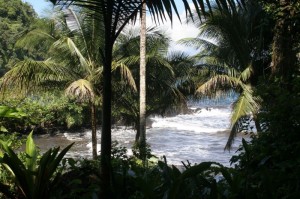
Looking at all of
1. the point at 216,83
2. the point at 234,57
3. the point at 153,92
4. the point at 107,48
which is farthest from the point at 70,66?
the point at 107,48

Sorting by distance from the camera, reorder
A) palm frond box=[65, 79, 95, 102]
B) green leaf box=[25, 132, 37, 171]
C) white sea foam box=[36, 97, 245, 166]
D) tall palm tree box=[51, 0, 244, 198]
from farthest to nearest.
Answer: white sea foam box=[36, 97, 245, 166] < palm frond box=[65, 79, 95, 102] < green leaf box=[25, 132, 37, 171] < tall palm tree box=[51, 0, 244, 198]

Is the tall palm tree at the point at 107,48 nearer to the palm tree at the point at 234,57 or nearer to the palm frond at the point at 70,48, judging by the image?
the palm tree at the point at 234,57

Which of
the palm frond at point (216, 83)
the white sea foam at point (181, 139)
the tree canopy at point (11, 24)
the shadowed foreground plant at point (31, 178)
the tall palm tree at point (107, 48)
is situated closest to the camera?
the tall palm tree at point (107, 48)

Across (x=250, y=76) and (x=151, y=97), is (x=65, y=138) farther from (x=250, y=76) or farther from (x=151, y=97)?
(x=250, y=76)

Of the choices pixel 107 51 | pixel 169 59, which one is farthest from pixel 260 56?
pixel 107 51

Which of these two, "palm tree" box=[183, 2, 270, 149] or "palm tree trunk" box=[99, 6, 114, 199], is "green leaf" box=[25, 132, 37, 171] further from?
"palm tree" box=[183, 2, 270, 149]

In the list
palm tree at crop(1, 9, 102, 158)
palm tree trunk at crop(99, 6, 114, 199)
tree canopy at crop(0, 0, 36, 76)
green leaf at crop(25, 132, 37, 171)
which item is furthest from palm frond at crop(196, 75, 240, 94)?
tree canopy at crop(0, 0, 36, 76)

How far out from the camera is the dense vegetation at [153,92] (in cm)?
278

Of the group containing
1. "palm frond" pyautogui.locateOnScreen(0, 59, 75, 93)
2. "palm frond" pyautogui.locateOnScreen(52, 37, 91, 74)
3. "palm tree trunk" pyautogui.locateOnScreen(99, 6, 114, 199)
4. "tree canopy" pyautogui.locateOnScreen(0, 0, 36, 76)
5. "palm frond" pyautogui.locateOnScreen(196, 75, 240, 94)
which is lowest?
"palm tree trunk" pyautogui.locateOnScreen(99, 6, 114, 199)

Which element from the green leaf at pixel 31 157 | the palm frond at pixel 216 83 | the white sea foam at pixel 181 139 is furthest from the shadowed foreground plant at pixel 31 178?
the white sea foam at pixel 181 139

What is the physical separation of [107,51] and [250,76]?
9507mm

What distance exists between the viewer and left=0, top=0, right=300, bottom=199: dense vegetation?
2.78 meters

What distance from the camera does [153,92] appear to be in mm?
13430

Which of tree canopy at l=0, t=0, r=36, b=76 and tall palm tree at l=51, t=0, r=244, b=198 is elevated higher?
tree canopy at l=0, t=0, r=36, b=76
